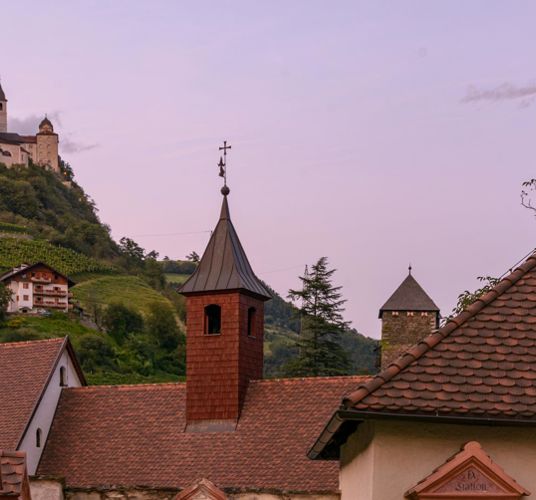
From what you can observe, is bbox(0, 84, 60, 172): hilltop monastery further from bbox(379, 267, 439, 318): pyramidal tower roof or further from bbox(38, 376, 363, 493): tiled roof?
bbox(38, 376, 363, 493): tiled roof

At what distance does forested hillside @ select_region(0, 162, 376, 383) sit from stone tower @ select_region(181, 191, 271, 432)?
31.3 meters

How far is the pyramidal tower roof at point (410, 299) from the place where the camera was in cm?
6638

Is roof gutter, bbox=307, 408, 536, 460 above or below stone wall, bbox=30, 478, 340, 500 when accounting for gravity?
above

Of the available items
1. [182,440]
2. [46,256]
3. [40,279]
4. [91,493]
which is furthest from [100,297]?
[91,493]

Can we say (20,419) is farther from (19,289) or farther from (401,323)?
(19,289)

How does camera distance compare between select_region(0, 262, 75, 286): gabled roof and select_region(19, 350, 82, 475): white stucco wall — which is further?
select_region(0, 262, 75, 286): gabled roof

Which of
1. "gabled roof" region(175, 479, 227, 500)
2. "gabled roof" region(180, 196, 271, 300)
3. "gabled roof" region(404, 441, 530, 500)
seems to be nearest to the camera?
"gabled roof" region(404, 441, 530, 500)

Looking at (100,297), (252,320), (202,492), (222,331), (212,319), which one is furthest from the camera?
(100,297)

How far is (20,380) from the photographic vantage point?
3894 centimetres

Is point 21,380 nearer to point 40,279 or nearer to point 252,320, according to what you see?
point 252,320

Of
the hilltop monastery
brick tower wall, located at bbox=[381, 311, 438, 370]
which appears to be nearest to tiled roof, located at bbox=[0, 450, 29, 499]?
brick tower wall, located at bbox=[381, 311, 438, 370]

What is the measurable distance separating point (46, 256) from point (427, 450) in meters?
132

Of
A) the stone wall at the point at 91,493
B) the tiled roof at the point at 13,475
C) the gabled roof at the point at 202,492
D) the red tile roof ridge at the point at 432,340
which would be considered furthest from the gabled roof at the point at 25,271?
the red tile roof ridge at the point at 432,340

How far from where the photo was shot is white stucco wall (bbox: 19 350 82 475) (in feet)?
120
